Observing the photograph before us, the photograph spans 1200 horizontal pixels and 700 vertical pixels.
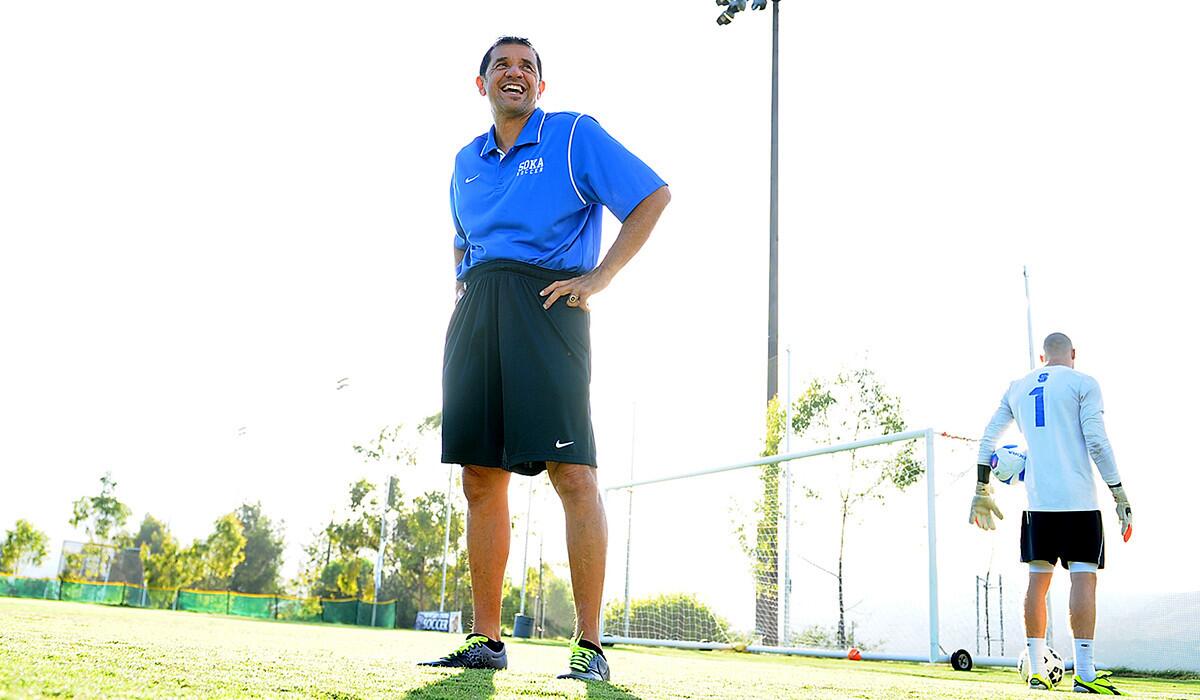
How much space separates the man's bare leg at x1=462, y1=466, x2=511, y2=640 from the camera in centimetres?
291

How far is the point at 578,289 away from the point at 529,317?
0.58ft

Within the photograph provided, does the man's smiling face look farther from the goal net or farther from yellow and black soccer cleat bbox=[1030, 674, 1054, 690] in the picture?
the goal net

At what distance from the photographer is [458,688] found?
187 cm

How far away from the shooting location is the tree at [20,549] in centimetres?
3253

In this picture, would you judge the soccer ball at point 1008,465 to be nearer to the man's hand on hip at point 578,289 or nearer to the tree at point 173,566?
the man's hand on hip at point 578,289

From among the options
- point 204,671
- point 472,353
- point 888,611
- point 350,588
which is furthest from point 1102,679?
point 350,588

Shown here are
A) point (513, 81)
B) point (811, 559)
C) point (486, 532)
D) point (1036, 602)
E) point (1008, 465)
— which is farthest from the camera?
point (811, 559)

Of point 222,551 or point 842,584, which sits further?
point 222,551

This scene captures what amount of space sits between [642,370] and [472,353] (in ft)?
48.9

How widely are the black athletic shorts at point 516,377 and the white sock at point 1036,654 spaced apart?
113 inches

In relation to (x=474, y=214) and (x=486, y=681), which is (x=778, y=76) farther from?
(x=486, y=681)

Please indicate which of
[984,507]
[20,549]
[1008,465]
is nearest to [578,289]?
[984,507]

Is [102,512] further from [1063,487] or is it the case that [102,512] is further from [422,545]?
[1063,487]

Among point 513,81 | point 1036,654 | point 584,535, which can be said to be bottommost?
point 1036,654
